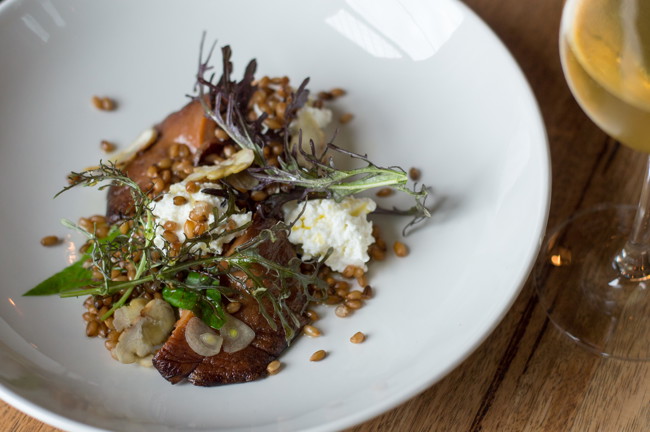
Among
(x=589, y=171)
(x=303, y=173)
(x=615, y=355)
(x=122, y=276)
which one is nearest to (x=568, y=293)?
(x=615, y=355)

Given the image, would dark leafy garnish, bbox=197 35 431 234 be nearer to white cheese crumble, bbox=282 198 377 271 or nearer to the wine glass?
white cheese crumble, bbox=282 198 377 271

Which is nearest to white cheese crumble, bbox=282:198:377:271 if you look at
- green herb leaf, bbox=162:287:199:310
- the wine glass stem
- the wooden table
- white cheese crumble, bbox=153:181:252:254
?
white cheese crumble, bbox=153:181:252:254

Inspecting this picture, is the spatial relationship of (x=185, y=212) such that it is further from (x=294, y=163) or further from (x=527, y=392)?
(x=527, y=392)

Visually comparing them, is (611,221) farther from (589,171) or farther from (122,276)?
(122,276)

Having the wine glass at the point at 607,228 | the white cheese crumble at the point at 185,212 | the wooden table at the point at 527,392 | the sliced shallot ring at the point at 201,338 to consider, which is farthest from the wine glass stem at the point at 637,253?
the sliced shallot ring at the point at 201,338

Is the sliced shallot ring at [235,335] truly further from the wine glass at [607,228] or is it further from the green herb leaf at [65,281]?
the wine glass at [607,228]

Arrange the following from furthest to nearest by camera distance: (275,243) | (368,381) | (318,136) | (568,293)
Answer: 1. (318,136)
2. (568,293)
3. (275,243)
4. (368,381)

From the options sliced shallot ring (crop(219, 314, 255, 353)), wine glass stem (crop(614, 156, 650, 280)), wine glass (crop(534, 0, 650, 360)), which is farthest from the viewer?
wine glass stem (crop(614, 156, 650, 280))
